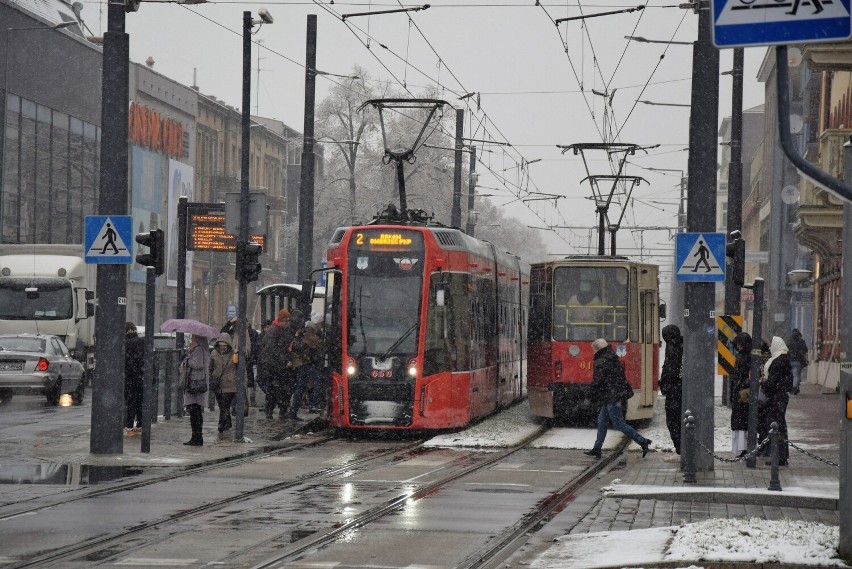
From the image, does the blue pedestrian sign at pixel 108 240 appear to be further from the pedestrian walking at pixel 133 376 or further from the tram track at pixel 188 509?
the pedestrian walking at pixel 133 376

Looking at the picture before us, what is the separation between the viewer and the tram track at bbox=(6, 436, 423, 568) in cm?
1130

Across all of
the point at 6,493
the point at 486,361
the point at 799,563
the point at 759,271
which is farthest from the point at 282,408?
the point at 759,271

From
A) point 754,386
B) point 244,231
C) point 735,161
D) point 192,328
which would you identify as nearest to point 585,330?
point 735,161

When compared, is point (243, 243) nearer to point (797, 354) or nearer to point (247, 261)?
point (247, 261)

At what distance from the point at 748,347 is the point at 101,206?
8121mm

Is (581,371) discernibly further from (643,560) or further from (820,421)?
(643,560)

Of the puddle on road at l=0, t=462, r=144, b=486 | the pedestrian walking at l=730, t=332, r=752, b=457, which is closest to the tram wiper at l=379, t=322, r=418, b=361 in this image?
the pedestrian walking at l=730, t=332, r=752, b=457

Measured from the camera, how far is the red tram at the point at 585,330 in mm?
28078

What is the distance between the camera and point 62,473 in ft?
58.0

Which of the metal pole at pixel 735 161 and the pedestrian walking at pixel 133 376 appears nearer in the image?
the pedestrian walking at pixel 133 376

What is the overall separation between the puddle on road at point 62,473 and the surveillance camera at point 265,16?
11.5 meters

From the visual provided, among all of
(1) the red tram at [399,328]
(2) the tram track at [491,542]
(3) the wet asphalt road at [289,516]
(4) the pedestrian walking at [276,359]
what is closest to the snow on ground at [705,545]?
(2) the tram track at [491,542]

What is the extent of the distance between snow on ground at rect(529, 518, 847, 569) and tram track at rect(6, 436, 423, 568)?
307 cm

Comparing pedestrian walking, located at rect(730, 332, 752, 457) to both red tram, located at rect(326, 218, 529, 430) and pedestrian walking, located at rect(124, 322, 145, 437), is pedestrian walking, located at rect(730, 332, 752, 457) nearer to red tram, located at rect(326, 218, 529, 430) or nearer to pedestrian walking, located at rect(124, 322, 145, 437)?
red tram, located at rect(326, 218, 529, 430)
